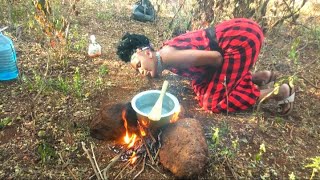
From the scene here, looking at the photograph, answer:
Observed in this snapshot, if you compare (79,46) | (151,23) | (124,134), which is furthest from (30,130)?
(151,23)

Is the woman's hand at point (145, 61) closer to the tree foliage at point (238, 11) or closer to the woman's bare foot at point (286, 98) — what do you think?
the woman's bare foot at point (286, 98)

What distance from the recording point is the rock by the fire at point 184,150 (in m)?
1.92

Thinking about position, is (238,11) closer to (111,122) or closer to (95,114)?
(95,114)

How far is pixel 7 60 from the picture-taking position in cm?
282

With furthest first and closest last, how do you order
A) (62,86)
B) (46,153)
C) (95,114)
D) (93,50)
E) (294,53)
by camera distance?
(294,53) → (93,50) → (62,86) → (95,114) → (46,153)

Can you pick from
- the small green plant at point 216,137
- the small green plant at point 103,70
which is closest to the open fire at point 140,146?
the small green plant at point 216,137

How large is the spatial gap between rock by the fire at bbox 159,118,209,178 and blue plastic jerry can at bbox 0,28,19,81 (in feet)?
5.35

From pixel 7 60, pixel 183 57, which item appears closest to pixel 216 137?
pixel 183 57

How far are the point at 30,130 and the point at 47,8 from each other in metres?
1.24

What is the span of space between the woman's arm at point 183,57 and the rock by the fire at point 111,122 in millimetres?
446

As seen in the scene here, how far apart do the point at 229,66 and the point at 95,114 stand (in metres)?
1.14

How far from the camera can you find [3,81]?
2855 mm

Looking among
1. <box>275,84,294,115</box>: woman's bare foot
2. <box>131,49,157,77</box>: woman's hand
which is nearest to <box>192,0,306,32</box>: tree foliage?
<box>275,84,294,115</box>: woman's bare foot

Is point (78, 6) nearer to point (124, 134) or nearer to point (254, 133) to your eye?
point (124, 134)
